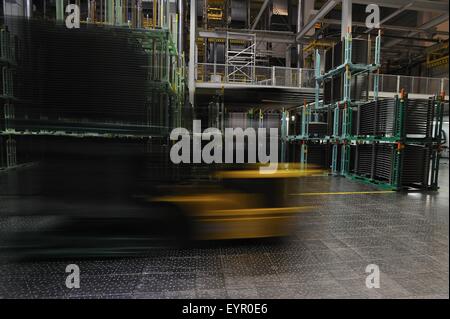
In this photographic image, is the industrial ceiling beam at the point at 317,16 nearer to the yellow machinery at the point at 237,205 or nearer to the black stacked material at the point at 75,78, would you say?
the yellow machinery at the point at 237,205

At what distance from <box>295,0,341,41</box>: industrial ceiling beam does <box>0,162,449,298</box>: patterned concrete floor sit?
1444 centimetres

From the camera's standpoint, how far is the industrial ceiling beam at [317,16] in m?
15.1

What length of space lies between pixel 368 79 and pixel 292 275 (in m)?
8.95

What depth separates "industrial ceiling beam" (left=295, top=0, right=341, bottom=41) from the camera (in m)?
15.1

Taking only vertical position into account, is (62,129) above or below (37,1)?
below

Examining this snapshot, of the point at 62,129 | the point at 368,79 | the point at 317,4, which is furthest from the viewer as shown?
the point at 317,4

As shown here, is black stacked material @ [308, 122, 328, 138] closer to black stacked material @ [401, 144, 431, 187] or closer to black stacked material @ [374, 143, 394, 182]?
black stacked material @ [374, 143, 394, 182]

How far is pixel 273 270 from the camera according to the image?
3.00 meters

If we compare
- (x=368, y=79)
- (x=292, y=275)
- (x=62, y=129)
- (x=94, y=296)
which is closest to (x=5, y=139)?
(x=62, y=129)

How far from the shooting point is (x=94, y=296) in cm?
252

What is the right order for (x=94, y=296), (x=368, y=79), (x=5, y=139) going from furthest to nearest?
(x=368, y=79), (x=5, y=139), (x=94, y=296)

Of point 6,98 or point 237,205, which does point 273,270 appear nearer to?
point 237,205

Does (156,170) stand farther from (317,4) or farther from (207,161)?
(317,4)
